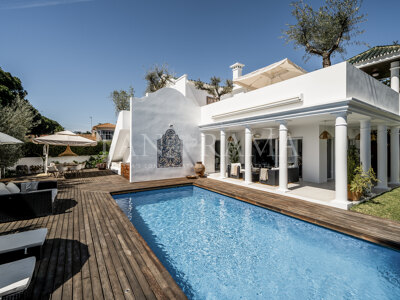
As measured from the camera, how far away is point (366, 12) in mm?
10398

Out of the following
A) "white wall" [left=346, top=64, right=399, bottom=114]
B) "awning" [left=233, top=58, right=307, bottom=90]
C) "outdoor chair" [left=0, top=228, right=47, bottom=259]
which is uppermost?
"awning" [left=233, top=58, right=307, bottom=90]

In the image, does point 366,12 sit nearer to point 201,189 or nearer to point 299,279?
point 201,189

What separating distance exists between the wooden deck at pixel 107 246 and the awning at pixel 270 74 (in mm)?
6996

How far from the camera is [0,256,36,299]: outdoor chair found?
185 cm

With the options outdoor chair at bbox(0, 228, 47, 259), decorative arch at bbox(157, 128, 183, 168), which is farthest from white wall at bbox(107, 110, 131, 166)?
outdoor chair at bbox(0, 228, 47, 259)

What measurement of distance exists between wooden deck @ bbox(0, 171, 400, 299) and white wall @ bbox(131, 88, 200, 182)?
3.91 metres

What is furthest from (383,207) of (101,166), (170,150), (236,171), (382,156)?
(101,166)

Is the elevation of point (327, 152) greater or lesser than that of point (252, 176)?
greater

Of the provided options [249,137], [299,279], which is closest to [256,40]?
[249,137]

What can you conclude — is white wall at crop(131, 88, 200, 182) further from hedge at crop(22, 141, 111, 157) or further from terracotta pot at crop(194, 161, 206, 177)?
hedge at crop(22, 141, 111, 157)

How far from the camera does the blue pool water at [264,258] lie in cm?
313

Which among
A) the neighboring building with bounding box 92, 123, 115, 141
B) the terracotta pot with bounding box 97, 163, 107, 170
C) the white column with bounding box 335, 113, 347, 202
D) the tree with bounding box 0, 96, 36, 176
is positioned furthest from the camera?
the neighboring building with bounding box 92, 123, 115, 141

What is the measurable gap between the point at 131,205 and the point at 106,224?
273 centimetres

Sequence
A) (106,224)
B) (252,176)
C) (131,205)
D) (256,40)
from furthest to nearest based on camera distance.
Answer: (256,40), (252,176), (131,205), (106,224)
